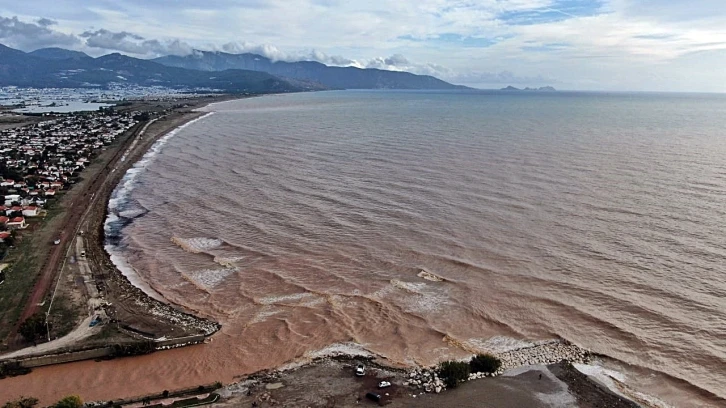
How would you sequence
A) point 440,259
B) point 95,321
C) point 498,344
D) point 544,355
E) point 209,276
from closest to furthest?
point 544,355 → point 498,344 → point 95,321 → point 209,276 → point 440,259

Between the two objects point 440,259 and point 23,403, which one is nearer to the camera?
point 23,403

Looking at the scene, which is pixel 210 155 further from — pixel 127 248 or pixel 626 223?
pixel 626 223

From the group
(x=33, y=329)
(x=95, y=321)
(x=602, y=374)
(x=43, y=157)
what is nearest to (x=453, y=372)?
(x=602, y=374)

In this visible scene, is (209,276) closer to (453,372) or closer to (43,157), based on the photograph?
(453,372)

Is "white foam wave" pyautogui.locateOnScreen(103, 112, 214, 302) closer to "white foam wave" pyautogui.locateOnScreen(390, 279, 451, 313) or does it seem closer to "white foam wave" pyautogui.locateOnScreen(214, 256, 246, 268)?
"white foam wave" pyautogui.locateOnScreen(214, 256, 246, 268)

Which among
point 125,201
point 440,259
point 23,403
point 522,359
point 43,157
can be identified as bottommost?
point 23,403

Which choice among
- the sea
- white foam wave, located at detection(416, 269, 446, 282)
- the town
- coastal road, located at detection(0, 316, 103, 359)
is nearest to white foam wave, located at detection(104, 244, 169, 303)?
the sea

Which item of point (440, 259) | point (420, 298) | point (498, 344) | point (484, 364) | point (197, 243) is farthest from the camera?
point (197, 243)
